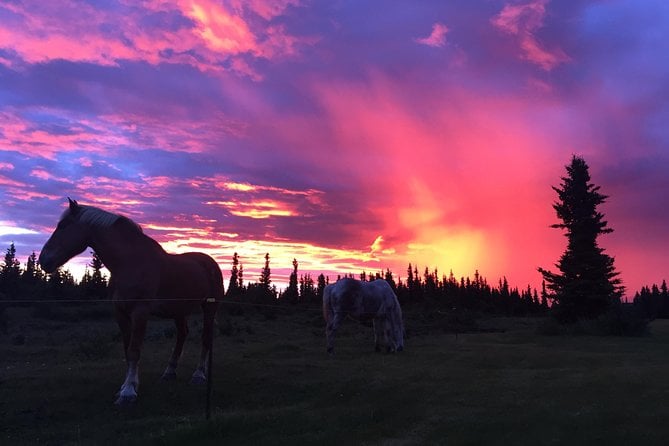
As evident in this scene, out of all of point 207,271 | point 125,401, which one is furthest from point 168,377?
point 207,271

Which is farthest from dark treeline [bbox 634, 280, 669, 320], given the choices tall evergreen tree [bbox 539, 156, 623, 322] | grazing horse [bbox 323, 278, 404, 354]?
grazing horse [bbox 323, 278, 404, 354]

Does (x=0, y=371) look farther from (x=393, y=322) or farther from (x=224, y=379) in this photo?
(x=393, y=322)

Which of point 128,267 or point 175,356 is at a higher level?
point 128,267

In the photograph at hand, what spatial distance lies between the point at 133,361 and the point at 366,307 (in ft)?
33.7

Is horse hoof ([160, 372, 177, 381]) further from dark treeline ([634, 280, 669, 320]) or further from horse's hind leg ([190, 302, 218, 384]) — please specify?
dark treeline ([634, 280, 669, 320])

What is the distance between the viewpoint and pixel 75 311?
39.7 meters

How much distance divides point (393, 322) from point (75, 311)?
31.1 meters

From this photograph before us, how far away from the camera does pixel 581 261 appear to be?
3444 centimetres

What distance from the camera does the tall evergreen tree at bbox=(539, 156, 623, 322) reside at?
33.7 meters

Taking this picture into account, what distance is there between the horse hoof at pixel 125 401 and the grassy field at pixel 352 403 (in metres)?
0.15

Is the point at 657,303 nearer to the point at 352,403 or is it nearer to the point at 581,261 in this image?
the point at 581,261

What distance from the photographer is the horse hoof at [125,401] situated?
8.89m

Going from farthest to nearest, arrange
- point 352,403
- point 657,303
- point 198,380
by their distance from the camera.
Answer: point 657,303
point 198,380
point 352,403

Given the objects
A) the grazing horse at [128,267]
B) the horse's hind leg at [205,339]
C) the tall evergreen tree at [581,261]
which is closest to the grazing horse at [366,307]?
the horse's hind leg at [205,339]
